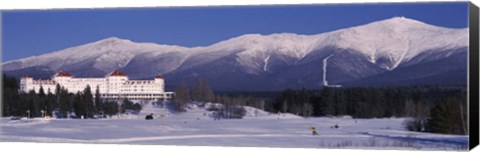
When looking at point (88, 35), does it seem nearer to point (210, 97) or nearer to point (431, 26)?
point (210, 97)

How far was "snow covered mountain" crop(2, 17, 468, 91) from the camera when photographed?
629 inches

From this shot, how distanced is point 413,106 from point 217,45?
3188mm

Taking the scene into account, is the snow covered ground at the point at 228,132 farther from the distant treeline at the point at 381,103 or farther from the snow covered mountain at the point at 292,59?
the snow covered mountain at the point at 292,59

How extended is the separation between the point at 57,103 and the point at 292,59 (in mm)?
4003

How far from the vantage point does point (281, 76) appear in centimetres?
1698

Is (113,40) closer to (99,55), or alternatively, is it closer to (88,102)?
(99,55)

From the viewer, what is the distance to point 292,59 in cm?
1712

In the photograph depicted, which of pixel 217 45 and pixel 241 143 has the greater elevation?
pixel 217 45

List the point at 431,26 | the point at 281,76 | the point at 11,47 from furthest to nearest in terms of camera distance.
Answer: the point at 11,47
the point at 281,76
the point at 431,26

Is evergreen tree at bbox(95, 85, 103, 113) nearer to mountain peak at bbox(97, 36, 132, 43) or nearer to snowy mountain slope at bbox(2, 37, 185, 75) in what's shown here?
snowy mountain slope at bbox(2, 37, 185, 75)

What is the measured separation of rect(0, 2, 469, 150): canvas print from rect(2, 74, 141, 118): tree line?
0.02 meters

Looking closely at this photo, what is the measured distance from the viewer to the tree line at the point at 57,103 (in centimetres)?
1781

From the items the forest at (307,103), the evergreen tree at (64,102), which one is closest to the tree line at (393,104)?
the forest at (307,103)

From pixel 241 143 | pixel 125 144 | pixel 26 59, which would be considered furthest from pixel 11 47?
pixel 241 143
